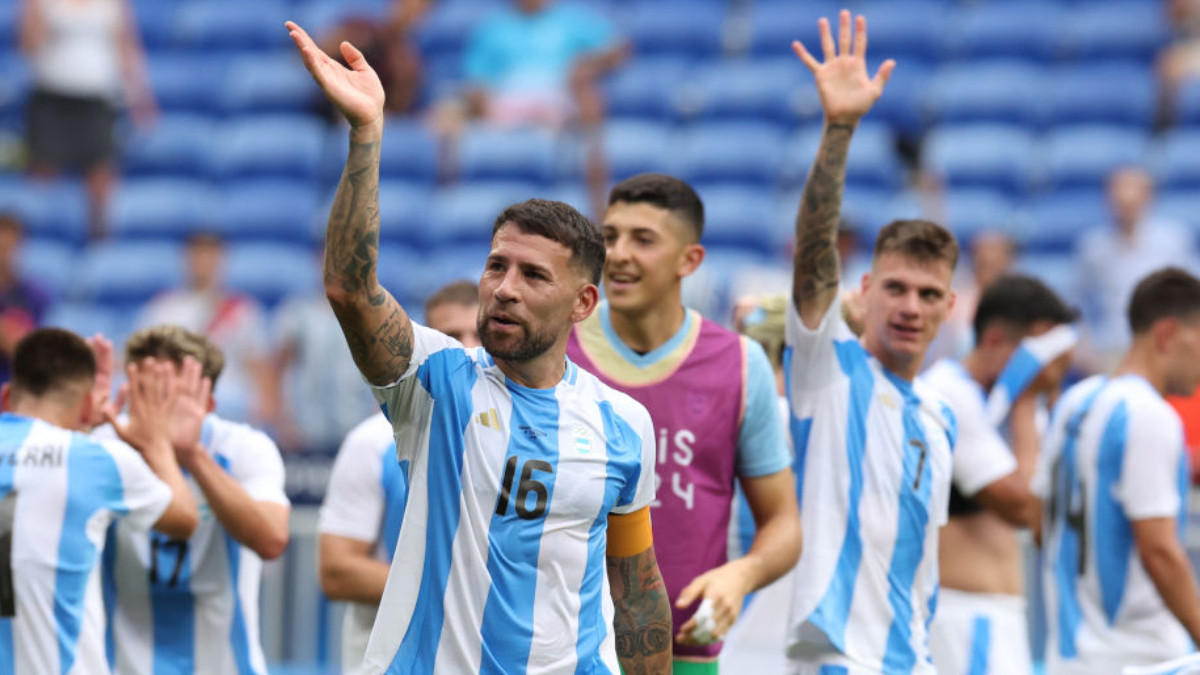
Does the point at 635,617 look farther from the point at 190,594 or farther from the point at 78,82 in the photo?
the point at 78,82

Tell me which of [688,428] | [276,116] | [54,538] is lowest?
[54,538]

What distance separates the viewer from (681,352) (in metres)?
5.28

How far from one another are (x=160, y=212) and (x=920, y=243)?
31.5 ft

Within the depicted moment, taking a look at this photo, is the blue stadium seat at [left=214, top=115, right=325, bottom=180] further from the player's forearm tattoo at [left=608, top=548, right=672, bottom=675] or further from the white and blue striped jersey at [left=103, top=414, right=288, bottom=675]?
the player's forearm tattoo at [left=608, top=548, right=672, bottom=675]

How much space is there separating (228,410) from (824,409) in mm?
6531

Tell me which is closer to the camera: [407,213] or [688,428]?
[688,428]

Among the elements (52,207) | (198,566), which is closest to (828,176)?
(198,566)

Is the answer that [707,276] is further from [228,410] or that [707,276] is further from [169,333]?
[169,333]

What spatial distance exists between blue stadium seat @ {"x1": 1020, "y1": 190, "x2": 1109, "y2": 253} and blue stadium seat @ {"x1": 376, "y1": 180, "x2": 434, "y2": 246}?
495cm

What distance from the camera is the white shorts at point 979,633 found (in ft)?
20.6

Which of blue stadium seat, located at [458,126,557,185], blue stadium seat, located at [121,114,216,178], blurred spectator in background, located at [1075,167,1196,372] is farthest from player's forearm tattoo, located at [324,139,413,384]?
blue stadium seat, located at [121,114,216,178]

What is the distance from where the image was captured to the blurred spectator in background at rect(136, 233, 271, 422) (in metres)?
11.2

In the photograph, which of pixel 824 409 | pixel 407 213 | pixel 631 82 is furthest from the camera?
pixel 631 82

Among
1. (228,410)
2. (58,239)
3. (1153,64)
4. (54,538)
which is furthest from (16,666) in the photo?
(1153,64)
